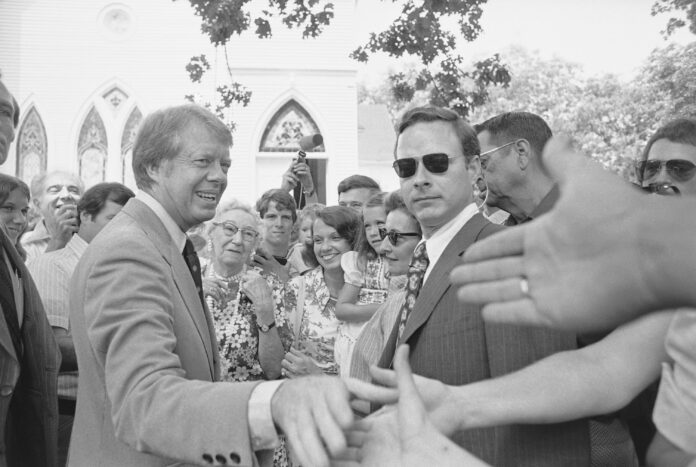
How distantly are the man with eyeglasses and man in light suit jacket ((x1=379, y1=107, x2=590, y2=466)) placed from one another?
0.94 meters

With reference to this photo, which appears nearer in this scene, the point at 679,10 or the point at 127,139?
the point at 679,10

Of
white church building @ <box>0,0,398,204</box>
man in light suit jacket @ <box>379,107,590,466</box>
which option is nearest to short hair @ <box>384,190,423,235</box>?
man in light suit jacket @ <box>379,107,590,466</box>

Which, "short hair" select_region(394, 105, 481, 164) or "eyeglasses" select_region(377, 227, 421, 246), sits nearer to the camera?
"short hair" select_region(394, 105, 481, 164)

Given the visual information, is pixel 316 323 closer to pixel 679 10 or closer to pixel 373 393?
pixel 373 393

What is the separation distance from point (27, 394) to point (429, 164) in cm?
203

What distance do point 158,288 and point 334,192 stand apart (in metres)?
17.5

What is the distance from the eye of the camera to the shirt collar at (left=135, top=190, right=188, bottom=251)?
2.86m

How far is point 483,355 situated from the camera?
2.53 m

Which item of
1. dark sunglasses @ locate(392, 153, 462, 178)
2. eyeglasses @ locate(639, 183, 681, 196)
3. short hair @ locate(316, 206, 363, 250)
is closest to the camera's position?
dark sunglasses @ locate(392, 153, 462, 178)

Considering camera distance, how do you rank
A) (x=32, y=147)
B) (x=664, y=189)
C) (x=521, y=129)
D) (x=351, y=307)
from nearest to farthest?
(x=664, y=189), (x=521, y=129), (x=351, y=307), (x=32, y=147)

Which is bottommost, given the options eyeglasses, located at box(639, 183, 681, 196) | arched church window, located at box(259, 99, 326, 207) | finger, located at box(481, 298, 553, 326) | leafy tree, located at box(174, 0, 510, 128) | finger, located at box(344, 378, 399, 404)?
finger, located at box(344, 378, 399, 404)

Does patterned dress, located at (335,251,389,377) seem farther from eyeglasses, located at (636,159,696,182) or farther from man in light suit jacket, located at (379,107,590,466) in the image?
eyeglasses, located at (636,159,696,182)

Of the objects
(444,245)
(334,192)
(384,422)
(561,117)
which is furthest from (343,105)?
(561,117)

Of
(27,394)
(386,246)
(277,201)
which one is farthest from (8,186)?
(386,246)
